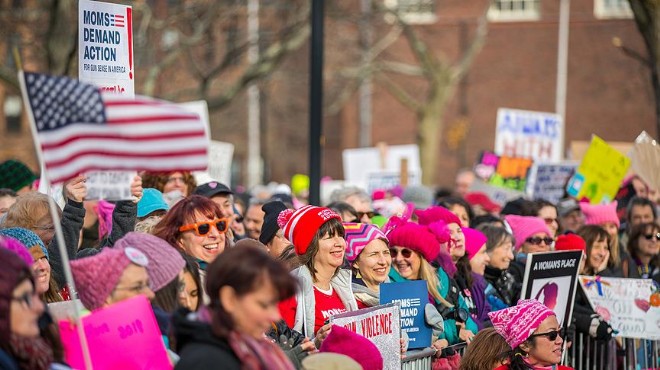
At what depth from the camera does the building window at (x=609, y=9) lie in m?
43.2

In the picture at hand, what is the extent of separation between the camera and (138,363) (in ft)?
16.1

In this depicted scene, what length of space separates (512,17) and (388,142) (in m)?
6.61

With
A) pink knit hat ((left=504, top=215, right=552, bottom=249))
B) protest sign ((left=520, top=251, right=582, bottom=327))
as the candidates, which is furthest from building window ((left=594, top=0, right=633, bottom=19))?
protest sign ((left=520, top=251, right=582, bottom=327))

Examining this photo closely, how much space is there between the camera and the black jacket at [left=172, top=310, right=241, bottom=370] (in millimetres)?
4102

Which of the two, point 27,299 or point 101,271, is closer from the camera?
point 27,299

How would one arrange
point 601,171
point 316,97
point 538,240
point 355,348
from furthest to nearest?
1. point 601,171
2. point 316,97
3. point 538,240
4. point 355,348

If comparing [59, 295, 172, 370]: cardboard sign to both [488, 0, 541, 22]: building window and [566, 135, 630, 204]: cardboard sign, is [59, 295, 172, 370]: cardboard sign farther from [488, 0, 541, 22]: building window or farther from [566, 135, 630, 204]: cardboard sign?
[488, 0, 541, 22]: building window

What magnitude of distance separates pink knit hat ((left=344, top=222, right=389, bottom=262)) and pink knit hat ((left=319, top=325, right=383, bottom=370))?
68.1 inches

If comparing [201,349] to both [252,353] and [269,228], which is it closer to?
[252,353]

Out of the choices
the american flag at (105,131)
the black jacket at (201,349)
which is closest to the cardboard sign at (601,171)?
the american flag at (105,131)

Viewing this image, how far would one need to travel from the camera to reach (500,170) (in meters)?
17.6

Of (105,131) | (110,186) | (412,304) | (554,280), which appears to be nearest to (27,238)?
(110,186)

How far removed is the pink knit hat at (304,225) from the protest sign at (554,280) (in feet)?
7.06

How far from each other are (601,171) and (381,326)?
8308 millimetres
